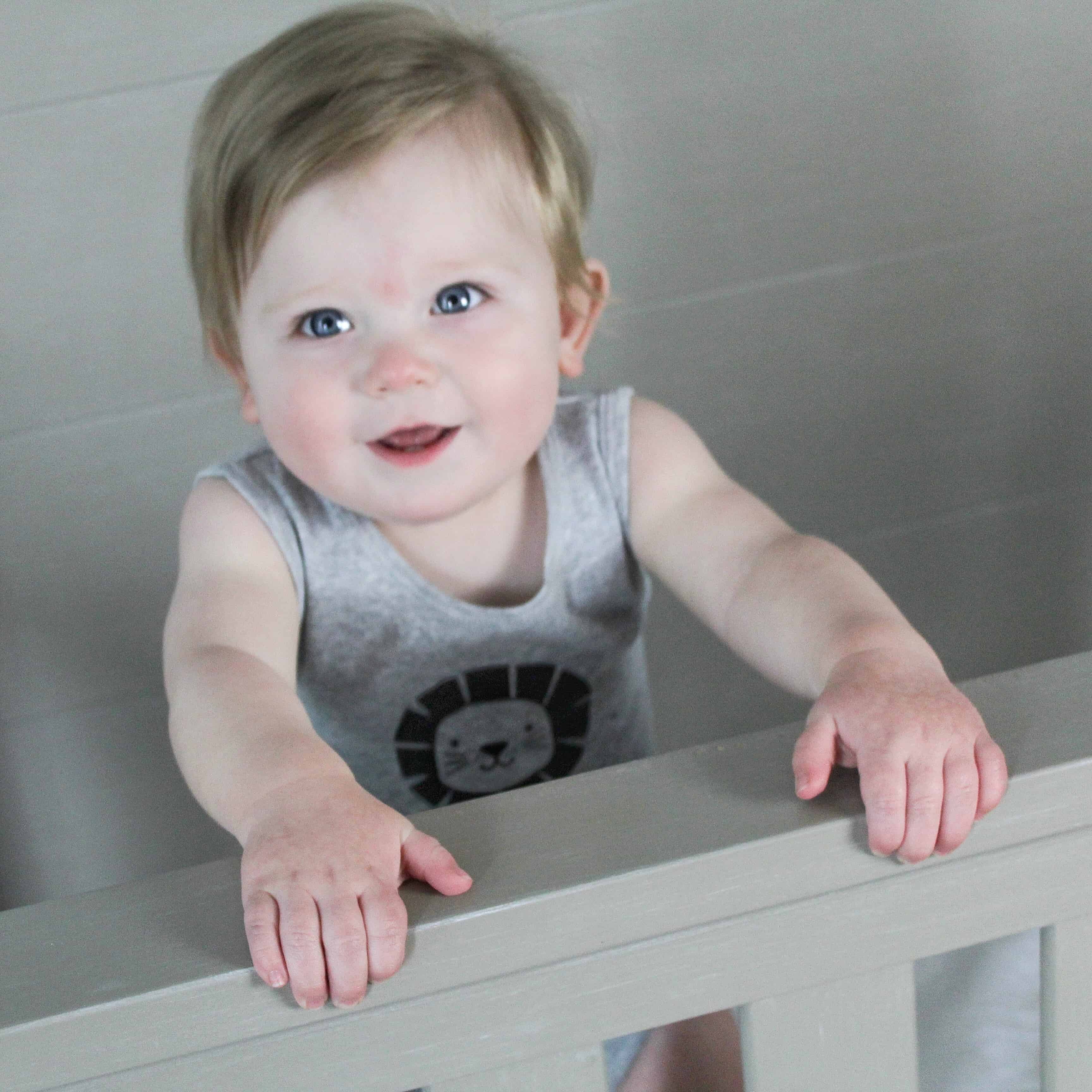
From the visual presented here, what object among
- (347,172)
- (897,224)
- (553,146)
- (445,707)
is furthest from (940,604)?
(347,172)

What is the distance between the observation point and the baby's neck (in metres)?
0.93

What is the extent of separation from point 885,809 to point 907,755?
44 millimetres

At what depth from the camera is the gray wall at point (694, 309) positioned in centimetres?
110

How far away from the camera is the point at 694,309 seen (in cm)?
129

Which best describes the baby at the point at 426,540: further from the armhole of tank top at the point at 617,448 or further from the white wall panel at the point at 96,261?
the white wall panel at the point at 96,261

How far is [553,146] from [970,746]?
48 centimetres

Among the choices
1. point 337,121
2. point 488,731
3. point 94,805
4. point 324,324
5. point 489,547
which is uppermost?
point 337,121

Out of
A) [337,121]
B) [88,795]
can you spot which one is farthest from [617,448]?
[88,795]

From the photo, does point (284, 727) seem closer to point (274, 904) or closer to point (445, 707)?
point (274, 904)

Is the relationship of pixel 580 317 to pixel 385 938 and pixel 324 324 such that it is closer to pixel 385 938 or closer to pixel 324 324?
pixel 324 324

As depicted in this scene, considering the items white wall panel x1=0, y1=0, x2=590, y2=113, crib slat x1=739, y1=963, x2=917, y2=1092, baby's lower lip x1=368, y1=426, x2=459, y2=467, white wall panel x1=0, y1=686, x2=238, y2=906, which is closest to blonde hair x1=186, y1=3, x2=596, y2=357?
baby's lower lip x1=368, y1=426, x2=459, y2=467

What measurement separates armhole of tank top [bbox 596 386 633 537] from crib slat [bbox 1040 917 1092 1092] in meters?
0.49

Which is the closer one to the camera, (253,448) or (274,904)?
(274,904)

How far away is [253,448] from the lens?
3.14 ft
